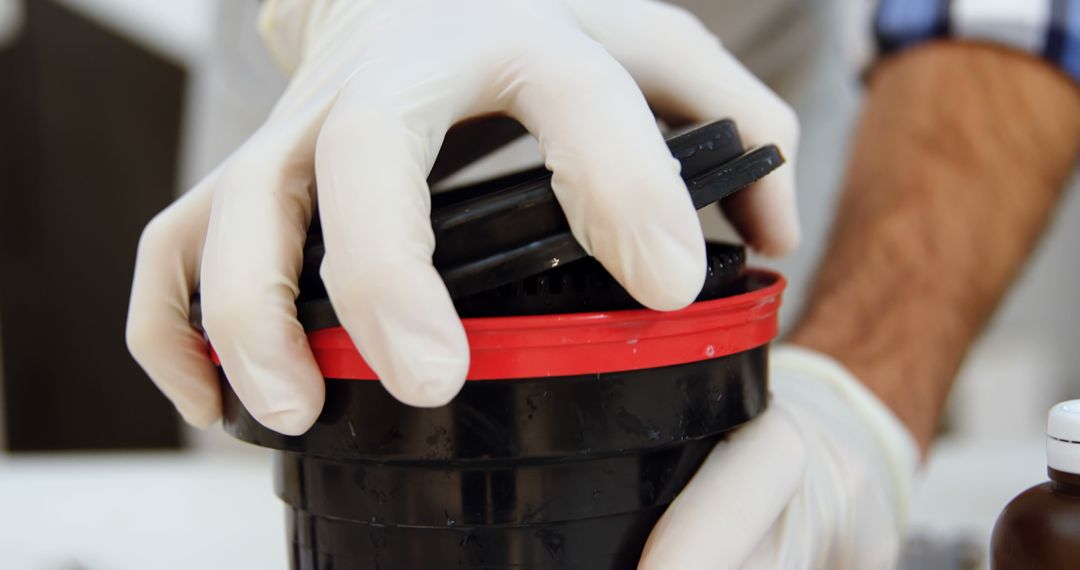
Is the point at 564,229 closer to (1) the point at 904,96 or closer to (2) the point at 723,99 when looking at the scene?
(2) the point at 723,99

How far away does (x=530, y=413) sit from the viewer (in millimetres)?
323

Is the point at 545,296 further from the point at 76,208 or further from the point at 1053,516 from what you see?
the point at 76,208

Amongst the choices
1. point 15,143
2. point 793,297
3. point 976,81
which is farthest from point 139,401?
point 976,81

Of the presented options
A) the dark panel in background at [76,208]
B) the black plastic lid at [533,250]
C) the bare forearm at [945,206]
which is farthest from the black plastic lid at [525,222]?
the dark panel in background at [76,208]

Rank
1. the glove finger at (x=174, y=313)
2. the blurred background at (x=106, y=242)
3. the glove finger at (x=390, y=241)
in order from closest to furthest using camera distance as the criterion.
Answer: the glove finger at (x=390, y=241) → the glove finger at (x=174, y=313) → the blurred background at (x=106, y=242)

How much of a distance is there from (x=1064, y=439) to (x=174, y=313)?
1.26ft

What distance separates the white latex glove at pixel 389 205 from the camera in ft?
1.06

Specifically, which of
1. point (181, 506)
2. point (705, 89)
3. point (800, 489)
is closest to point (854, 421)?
point (800, 489)

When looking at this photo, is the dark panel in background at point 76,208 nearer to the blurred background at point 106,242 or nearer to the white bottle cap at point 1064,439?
the blurred background at point 106,242

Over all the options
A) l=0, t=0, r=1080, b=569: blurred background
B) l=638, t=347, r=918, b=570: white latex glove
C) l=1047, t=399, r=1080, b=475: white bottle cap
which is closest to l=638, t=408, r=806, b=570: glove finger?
l=638, t=347, r=918, b=570: white latex glove

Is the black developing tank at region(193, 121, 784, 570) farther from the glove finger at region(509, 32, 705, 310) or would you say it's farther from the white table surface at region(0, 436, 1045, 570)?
the white table surface at region(0, 436, 1045, 570)

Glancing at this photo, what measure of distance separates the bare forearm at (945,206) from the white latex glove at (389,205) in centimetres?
48

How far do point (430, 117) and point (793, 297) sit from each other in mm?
850

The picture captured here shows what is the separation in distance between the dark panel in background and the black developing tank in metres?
1.68
